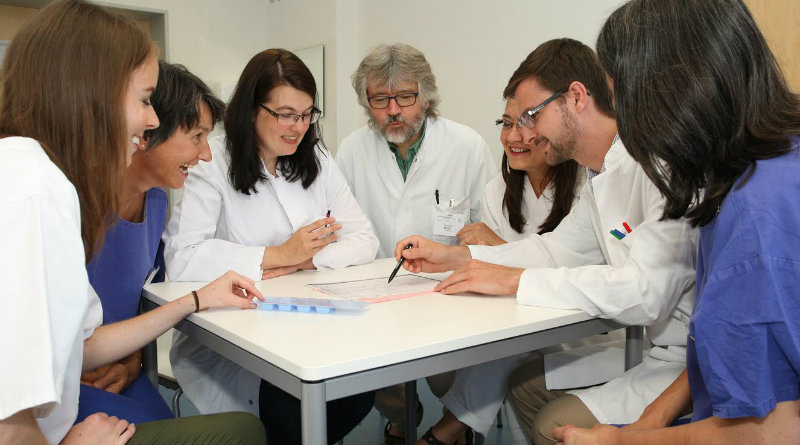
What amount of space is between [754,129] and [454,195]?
1.83 m

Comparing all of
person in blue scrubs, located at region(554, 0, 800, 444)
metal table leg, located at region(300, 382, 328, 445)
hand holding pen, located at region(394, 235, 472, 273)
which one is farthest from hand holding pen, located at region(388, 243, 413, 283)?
person in blue scrubs, located at region(554, 0, 800, 444)

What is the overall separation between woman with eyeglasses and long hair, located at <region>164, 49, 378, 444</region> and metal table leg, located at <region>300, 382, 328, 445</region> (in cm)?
82

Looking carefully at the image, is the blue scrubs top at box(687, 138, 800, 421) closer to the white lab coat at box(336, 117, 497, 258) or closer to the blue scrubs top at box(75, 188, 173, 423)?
the blue scrubs top at box(75, 188, 173, 423)

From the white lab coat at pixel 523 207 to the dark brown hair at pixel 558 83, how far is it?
2 centimetres

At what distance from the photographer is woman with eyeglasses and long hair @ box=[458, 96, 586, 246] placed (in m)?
2.21

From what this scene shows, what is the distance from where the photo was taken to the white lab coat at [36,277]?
81 centimetres

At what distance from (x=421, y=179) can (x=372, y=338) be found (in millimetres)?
1567

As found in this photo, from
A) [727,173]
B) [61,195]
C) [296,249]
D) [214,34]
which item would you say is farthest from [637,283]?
[214,34]


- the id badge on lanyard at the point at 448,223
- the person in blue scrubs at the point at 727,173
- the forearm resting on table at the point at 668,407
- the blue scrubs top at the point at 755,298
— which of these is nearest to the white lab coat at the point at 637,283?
the forearm resting on table at the point at 668,407

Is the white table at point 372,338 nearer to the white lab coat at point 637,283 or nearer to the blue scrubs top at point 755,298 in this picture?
the white lab coat at point 637,283

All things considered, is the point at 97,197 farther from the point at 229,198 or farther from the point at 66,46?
the point at 229,198

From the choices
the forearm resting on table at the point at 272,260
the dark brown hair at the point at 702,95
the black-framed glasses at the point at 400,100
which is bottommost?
the forearm resting on table at the point at 272,260

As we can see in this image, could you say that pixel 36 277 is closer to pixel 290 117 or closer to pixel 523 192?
pixel 290 117

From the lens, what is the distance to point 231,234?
2.04 meters
